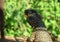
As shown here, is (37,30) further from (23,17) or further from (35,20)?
(23,17)

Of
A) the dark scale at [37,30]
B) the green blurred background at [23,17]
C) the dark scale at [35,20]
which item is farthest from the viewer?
the green blurred background at [23,17]

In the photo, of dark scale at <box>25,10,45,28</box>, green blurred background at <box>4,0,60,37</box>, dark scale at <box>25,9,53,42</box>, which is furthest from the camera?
green blurred background at <box>4,0,60,37</box>

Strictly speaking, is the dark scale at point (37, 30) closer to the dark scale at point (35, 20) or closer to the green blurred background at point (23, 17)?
the dark scale at point (35, 20)

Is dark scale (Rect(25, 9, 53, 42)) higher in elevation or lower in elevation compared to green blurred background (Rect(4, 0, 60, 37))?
higher

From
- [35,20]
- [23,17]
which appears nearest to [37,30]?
[35,20]

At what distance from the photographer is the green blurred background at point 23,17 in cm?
884

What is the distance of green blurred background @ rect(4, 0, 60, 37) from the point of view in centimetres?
884

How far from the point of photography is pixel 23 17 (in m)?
8.91

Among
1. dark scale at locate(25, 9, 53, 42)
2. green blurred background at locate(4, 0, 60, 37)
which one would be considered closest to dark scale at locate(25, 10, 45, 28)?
dark scale at locate(25, 9, 53, 42)

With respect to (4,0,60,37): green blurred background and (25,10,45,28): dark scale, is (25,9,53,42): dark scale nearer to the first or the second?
(25,10,45,28): dark scale

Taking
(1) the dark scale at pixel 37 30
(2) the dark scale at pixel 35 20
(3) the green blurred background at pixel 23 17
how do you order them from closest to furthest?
1. (1) the dark scale at pixel 37 30
2. (2) the dark scale at pixel 35 20
3. (3) the green blurred background at pixel 23 17

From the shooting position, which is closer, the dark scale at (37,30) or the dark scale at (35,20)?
the dark scale at (37,30)

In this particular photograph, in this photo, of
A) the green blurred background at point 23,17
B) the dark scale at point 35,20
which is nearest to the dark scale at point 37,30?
the dark scale at point 35,20

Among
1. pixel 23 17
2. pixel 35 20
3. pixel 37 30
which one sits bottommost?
pixel 23 17
